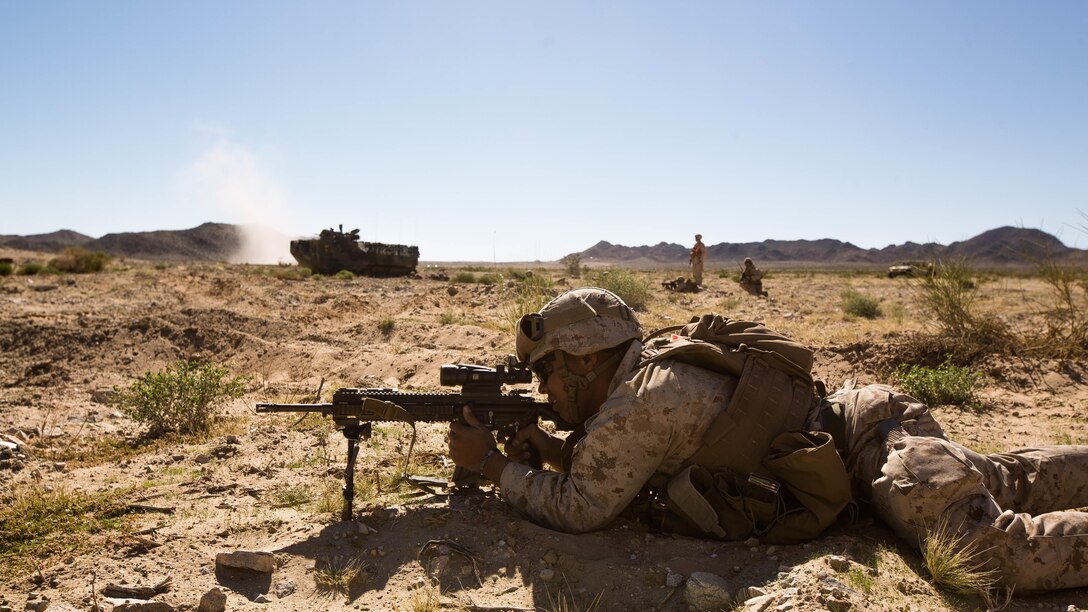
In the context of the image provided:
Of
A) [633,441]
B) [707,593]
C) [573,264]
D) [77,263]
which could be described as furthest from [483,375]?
[77,263]

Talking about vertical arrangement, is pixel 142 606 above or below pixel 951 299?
below

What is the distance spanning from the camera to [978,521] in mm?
3279

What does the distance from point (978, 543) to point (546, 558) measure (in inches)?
80.2

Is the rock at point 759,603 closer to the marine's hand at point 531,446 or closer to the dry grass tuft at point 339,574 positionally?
the marine's hand at point 531,446

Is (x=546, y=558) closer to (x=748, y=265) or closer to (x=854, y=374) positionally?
(x=854, y=374)

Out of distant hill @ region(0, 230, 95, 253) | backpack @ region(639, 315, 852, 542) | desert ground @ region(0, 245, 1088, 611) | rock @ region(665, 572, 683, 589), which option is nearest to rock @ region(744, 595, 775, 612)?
desert ground @ region(0, 245, 1088, 611)

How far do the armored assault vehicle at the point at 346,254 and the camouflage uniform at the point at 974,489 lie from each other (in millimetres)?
27266

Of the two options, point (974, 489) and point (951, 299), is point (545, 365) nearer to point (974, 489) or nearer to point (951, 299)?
point (974, 489)

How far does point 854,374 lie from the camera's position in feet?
29.1

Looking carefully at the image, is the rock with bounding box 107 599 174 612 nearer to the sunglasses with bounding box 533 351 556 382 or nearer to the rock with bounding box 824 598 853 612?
the sunglasses with bounding box 533 351 556 382

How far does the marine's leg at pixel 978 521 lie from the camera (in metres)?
3.20

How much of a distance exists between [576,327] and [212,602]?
2.26 meters

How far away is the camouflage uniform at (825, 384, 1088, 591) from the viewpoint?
3.21m

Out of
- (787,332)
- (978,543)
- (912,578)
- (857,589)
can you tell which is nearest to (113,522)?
(857,589)
